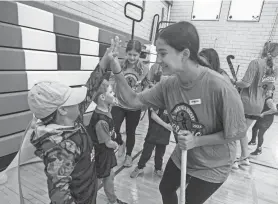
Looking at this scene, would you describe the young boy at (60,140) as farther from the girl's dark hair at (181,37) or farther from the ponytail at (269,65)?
the ponytail at (269,65)

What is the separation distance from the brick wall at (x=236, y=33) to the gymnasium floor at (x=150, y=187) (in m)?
3.78

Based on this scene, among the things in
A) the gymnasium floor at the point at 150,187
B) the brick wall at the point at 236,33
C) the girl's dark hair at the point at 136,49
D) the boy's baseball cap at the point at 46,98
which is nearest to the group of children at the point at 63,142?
the boy's baseball cap at the point at 46,98

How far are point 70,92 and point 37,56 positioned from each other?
149cm

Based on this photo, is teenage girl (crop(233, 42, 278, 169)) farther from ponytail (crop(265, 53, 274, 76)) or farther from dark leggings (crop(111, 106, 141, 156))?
dark leggings (crop(111, 106, 141, 156))

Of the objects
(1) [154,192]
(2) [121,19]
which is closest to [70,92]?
(1) [154,192]

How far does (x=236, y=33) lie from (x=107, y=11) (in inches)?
160

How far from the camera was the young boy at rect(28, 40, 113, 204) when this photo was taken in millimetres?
781

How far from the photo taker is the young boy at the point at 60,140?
78cm

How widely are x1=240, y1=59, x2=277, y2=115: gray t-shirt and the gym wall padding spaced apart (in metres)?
2.16

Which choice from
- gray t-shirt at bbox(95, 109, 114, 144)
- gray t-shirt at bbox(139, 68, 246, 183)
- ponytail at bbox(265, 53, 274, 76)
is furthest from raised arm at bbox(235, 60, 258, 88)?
gray t-shirt at bbox(95, 109, 114, 144)

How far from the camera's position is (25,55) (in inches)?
75.3

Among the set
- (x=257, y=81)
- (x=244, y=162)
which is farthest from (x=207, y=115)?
(x=244, y=162)

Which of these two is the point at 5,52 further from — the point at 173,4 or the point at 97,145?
the point at 173,4

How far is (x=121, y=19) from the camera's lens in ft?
12.1
